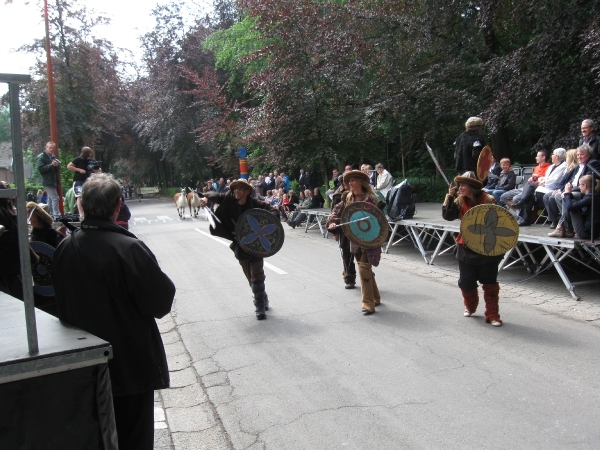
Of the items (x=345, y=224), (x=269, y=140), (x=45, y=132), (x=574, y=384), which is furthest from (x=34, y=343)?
(x=45, y=132)

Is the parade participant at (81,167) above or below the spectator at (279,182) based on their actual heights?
above

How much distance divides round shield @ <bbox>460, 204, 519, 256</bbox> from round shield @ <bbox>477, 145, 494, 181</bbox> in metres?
2.78

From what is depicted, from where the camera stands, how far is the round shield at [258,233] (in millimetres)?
7047

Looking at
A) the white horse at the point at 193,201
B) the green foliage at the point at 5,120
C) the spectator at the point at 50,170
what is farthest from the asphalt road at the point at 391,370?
the white horse at the point at 193,201

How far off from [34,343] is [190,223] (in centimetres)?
2181

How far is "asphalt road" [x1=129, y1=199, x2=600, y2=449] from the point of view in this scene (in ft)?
13.0

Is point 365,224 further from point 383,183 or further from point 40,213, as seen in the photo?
point 383,183

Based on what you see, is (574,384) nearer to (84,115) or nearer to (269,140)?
(269,140)

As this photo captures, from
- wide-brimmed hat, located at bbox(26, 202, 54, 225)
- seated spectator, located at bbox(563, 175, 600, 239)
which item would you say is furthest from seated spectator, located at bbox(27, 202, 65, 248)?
seated spectator, located at bbox(563, 175, 600, 239)

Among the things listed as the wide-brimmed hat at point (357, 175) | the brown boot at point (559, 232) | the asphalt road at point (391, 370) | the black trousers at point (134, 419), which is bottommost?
the asphalt road at point (391, 370)

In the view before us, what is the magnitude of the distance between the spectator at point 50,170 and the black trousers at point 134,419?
29.2ft

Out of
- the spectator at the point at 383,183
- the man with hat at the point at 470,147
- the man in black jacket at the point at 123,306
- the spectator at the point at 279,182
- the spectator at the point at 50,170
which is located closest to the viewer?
the man in black jacket at the point at 123,306

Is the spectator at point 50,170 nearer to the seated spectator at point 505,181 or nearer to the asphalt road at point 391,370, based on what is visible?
the asphalt road at point 391,370

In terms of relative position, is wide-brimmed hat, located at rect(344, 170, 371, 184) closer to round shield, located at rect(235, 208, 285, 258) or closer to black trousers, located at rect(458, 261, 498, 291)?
round shield, located at rect(235, 208, 285, 258)
